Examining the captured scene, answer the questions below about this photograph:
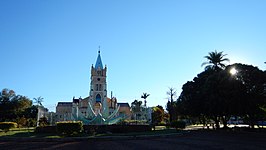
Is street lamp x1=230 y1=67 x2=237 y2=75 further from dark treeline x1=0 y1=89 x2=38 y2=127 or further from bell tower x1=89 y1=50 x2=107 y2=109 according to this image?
dark treeline x1=0 y1=89 x2=38 y2=127

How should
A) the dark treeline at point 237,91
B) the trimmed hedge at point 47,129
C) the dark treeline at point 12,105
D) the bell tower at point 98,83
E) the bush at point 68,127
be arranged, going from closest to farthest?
the bush at point 68,127
the trimmed hedge at point 47,129
the dark treeline at point 237,91
the dark treeline at point 12,105
the bell tower at point 98,83

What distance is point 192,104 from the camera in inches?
1527

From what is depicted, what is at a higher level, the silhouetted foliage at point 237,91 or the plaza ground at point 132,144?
the silhouetted foliage at point 237,91

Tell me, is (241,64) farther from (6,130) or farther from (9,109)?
(9,109)

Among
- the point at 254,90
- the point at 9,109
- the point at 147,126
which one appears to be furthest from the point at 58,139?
the point at 9,109

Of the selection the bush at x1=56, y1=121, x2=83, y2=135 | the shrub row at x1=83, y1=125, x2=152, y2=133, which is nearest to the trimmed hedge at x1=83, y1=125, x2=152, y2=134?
the shrub row at x1=83, y1=125, x2=152, y2=133

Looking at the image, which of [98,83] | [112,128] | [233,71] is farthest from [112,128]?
[98,83]

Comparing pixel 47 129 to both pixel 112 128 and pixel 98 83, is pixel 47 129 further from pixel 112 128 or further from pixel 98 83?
pixel 98 83

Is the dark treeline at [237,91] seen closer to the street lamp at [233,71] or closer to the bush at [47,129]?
the street lamp at [233,71]

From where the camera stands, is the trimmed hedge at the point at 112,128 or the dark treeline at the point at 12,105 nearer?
the trimmed hedge at the point at 112,128

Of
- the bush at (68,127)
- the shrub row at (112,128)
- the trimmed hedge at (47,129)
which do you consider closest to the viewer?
the bush at (68,127)

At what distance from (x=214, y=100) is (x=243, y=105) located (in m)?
3.78

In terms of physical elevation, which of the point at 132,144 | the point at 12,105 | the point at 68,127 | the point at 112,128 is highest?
the point at 12,105

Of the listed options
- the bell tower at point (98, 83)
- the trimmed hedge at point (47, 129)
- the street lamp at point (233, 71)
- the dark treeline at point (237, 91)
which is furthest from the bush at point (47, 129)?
the bell tower at point (98, 83)
